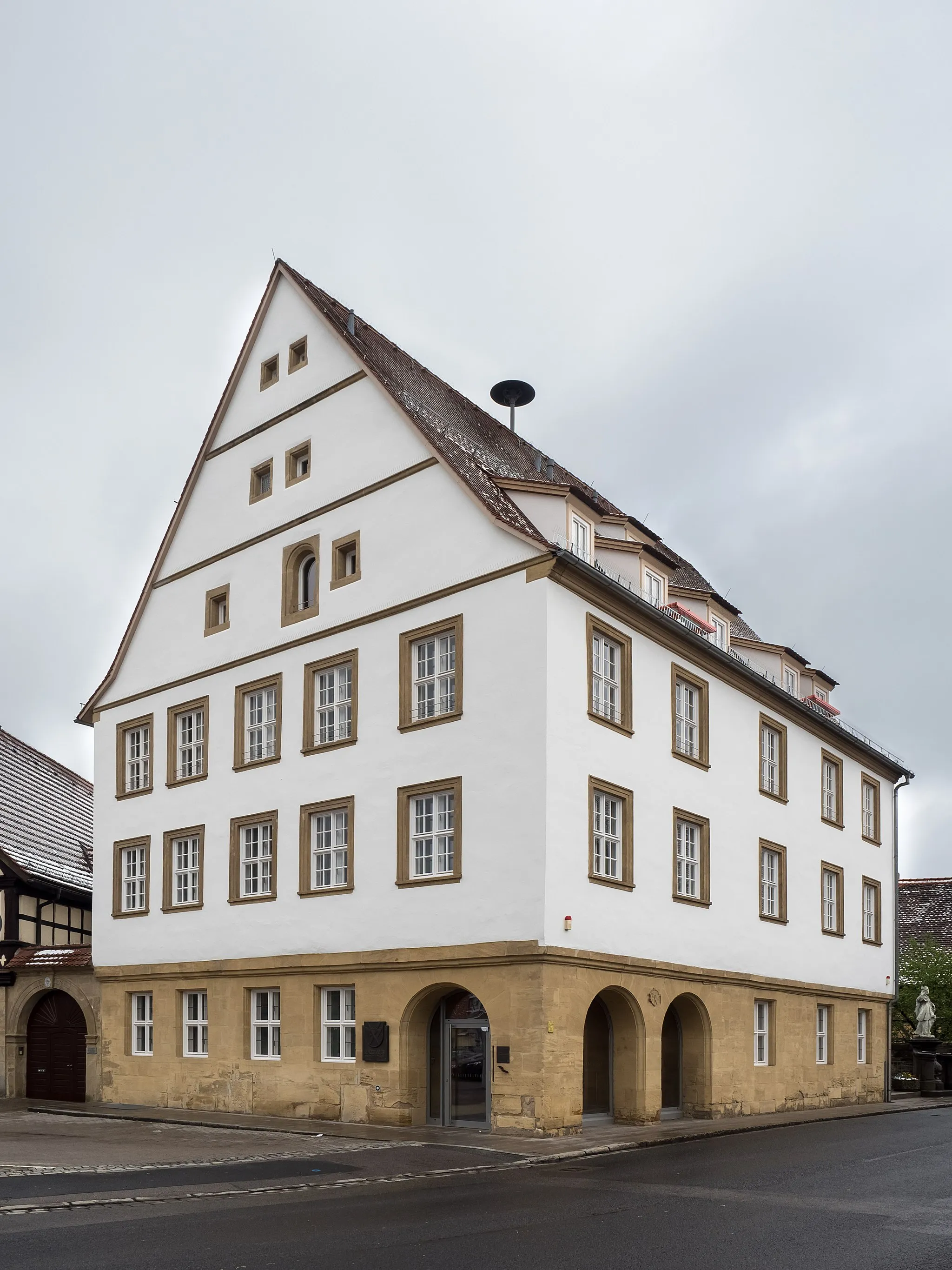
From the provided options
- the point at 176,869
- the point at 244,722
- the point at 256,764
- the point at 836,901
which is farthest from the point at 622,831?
the point at 836,901

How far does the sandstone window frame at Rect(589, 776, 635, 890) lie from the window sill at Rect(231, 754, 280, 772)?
7.03 meters

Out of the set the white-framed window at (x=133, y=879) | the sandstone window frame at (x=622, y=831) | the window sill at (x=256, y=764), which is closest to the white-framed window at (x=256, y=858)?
the window sill at (x=256, y=764)

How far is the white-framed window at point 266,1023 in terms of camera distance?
87.8 feet

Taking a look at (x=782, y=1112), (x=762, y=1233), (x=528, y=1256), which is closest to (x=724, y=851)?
(x=782, y=1112)

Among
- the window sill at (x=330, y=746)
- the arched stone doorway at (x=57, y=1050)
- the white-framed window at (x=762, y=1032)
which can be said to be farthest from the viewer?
the arched stone doorway at (x=57, y=1050)

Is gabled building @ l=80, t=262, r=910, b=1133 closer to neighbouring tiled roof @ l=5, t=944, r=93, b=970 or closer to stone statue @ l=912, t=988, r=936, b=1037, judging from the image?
neighbouring tiled roof @ l=5, t=944, r=93, b=970

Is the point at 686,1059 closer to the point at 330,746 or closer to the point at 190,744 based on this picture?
the point at 330,746

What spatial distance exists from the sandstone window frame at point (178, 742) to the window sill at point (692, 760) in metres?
9.87

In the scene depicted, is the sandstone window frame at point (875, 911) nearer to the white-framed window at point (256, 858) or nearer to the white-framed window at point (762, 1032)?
the white-framed window at point (762, 1032)

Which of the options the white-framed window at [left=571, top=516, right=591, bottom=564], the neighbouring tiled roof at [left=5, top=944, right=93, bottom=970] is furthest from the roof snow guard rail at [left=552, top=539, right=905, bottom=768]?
the neighbouring tiled roof at [left=5, top=944, right=93, bottom=970]

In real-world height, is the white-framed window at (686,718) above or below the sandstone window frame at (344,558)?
below

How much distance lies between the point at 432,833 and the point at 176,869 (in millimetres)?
8305

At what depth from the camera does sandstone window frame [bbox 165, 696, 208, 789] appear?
29.8 metres

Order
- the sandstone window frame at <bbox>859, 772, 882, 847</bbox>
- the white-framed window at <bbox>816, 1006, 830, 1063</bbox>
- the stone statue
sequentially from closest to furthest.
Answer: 1. the white-framed window at <bbox>816, 1006, 830, 1063</bbox>
2. the sandstone window frame at <bbox>859, 772, 882, 847</bbox>
3. the stone statue
